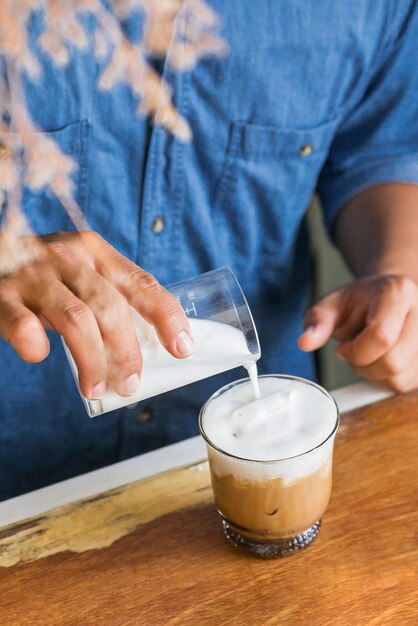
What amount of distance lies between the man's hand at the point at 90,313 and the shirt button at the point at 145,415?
18.1 inches

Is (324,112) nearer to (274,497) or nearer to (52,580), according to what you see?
(274,497)

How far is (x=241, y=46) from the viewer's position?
1004 millimetres

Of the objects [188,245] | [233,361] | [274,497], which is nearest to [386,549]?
[274,497]

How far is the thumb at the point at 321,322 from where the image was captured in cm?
94

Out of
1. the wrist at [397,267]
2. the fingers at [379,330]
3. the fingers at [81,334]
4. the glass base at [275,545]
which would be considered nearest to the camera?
the fingers at [81,334]

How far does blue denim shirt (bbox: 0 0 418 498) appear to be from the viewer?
1000mm

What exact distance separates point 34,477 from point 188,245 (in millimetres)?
452

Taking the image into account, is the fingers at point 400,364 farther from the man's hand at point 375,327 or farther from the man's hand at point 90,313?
the man's hand at point 90,313

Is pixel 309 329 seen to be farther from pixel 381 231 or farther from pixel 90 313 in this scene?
pixel 90 313

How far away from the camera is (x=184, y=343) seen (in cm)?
66

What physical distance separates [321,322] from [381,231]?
26cm

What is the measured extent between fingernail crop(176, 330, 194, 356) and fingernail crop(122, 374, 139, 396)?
47 millimetres

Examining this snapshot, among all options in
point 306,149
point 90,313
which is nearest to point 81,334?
point 90,313

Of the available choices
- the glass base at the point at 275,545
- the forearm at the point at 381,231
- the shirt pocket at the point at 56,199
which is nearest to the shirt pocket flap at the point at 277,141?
the forearm at the point at 381,231
